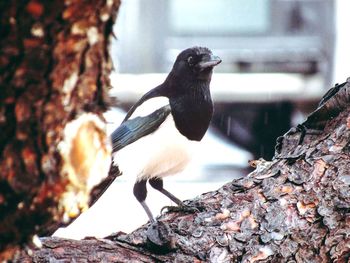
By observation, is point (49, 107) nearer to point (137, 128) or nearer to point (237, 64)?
point (137, 128)

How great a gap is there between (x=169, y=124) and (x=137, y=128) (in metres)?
0.07

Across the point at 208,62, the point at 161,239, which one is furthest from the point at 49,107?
the point at 208,62

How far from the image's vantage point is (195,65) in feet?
6.36

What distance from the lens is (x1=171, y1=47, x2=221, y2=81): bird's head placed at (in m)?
1.92

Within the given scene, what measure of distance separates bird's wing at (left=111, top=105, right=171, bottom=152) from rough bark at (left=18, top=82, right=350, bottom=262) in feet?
0.97

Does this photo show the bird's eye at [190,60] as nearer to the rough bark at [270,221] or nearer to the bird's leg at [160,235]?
the rough bark at [270,221]

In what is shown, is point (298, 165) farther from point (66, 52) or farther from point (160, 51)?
point (160, 51)

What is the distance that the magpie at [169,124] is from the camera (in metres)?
1.93

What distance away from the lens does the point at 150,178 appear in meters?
2.03

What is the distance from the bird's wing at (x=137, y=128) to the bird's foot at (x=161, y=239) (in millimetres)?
452

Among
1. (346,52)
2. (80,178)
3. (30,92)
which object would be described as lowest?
(346,52)

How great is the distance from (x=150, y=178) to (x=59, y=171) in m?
0.98

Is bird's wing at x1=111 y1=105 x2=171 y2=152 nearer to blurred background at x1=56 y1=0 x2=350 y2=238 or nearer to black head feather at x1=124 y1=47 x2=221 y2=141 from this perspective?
black head feather at x1=124 y1=47 x2=221 y2=141

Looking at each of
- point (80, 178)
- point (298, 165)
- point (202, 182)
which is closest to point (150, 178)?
point (298, 165)
